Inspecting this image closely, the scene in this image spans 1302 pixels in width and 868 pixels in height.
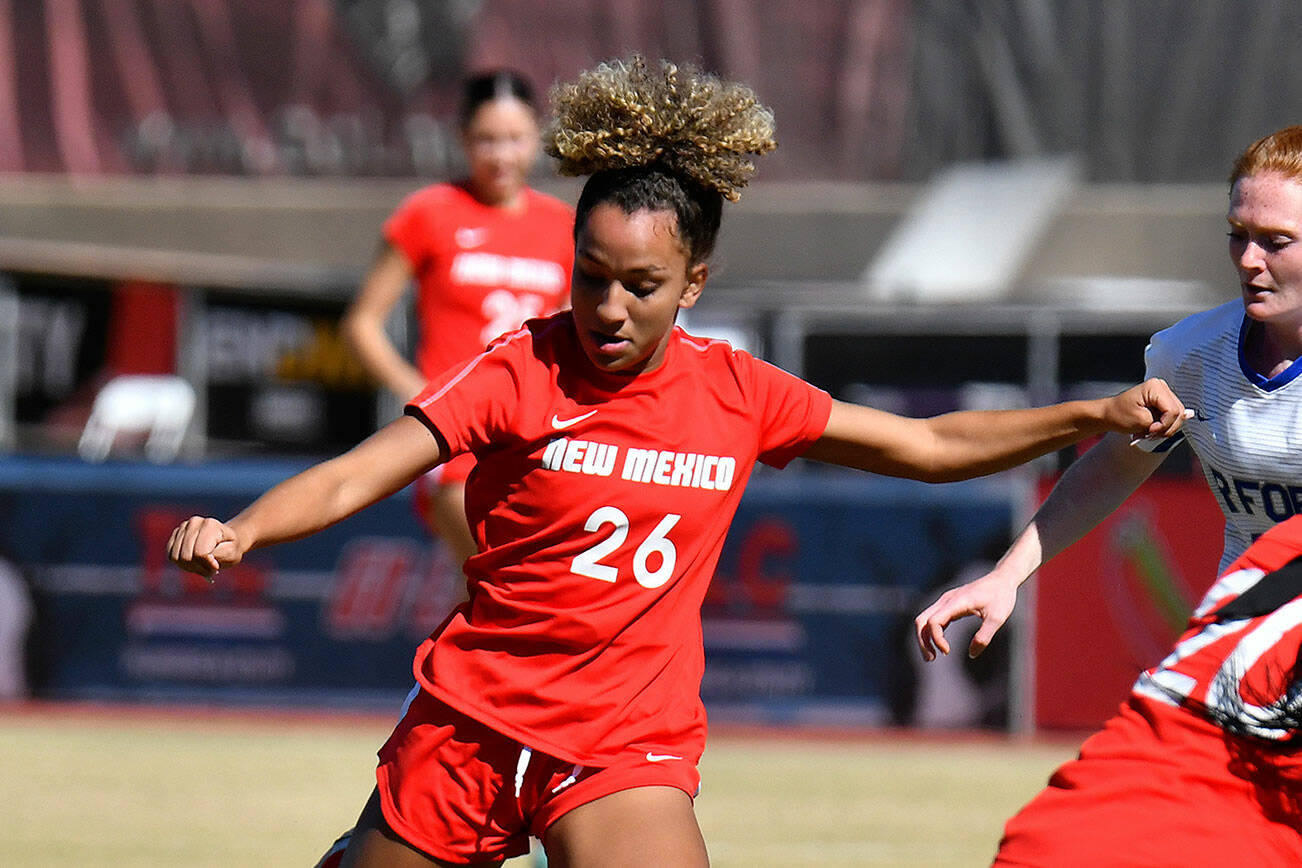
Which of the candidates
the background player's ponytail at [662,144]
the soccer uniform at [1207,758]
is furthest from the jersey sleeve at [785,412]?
the soccer uniform at [1207,758]

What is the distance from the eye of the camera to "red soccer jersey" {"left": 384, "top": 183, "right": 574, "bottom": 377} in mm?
6242

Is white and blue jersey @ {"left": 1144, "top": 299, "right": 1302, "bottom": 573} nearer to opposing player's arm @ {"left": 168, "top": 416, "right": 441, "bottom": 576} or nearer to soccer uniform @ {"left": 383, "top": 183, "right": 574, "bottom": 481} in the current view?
opposing player's arm @ {"left": 168, "top": 416, "right": 441, "bottom": 576}

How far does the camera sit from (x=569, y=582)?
3414 mm

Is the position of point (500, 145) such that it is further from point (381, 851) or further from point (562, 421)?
point (381, 851)

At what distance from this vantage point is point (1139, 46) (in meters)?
16.0

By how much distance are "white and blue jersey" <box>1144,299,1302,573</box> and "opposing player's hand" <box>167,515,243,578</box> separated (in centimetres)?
179

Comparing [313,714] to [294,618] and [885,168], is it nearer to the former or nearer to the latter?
[294,618]

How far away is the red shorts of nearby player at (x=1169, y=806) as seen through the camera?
2734mm

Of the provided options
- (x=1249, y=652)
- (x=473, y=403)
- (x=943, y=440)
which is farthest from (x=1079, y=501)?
(x=473, y=403)

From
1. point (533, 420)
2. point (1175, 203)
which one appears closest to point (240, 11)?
point (1175, 203)

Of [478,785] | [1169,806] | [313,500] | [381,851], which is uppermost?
[313,500]

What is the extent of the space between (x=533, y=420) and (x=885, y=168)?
13.6m

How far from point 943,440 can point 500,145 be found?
9.34 feet

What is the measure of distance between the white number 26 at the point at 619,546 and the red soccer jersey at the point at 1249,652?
0.93 metres
